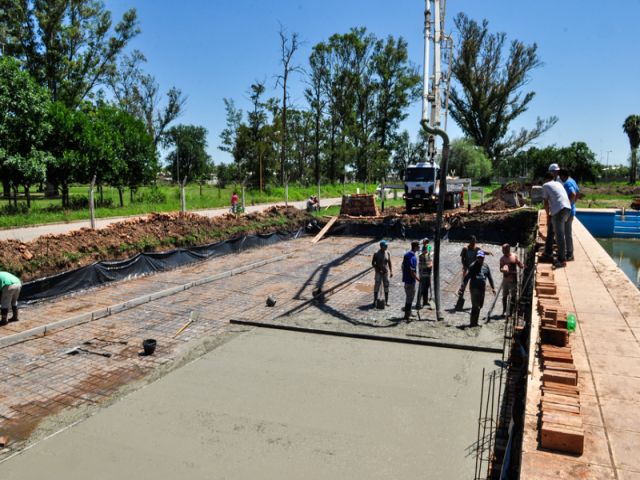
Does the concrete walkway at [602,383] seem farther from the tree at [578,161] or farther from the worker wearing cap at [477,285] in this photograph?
the tree at [578,161]

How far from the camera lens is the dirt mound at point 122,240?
43.1ft

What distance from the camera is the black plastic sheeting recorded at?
476 inches

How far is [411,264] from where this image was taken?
1055cm

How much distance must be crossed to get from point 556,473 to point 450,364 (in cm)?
525

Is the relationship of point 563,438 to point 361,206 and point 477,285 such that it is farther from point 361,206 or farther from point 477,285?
point 361,206

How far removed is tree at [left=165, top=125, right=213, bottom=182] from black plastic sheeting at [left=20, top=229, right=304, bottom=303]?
55.6 m

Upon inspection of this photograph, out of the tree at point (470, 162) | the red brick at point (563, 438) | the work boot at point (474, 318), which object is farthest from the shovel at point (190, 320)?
the tree at point (470, 162)

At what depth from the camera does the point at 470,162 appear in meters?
61.4

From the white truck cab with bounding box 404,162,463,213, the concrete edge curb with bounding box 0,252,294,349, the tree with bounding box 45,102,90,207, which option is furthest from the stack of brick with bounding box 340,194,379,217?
the tree with bounding box 45,102,90,207

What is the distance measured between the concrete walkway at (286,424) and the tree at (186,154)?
6739cm

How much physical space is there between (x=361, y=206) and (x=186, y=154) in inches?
2152

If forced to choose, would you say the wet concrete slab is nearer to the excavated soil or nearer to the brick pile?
the brick pile

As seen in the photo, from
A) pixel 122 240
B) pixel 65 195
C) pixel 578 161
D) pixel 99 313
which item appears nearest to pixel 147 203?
pixel 65 195

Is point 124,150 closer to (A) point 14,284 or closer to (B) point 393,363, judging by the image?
(A) point 14,284
